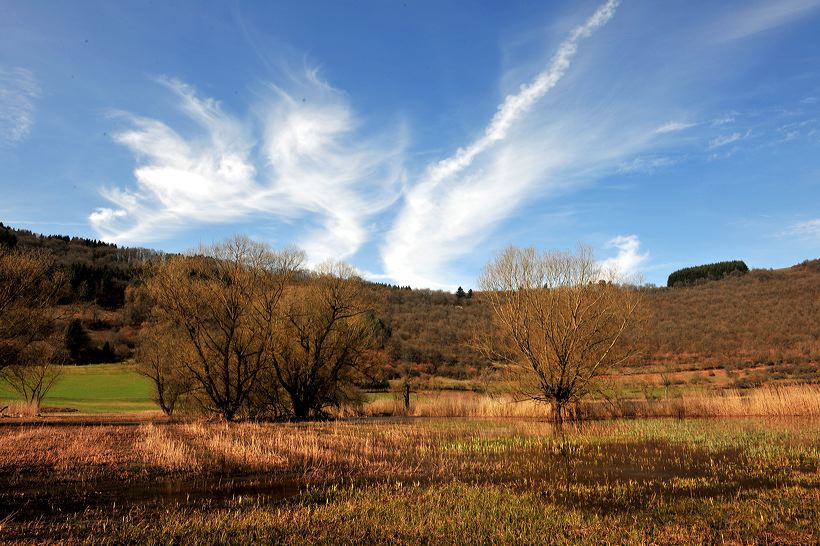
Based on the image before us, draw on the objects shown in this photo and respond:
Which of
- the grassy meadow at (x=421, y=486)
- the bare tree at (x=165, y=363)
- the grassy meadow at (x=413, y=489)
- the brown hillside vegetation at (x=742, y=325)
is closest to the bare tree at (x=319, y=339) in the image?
the bare tree at (x=165, y=363)

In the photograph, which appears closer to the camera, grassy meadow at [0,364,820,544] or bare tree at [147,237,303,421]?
grassy meadow at [0,364,820,544]

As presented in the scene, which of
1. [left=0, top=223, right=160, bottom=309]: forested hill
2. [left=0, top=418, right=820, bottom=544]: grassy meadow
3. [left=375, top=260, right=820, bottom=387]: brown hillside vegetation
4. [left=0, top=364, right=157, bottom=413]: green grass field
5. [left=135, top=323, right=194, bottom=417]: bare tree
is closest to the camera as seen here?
[left=0, top=418, right=820, bottom=544]: grassy meadow

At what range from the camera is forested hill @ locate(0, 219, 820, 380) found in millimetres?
60156

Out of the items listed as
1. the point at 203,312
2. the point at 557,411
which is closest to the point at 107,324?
the point at 203,312

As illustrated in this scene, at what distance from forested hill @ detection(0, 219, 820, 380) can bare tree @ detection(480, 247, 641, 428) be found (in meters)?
3.52

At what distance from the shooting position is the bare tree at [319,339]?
39188mm

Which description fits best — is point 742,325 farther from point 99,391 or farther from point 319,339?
point 99,391

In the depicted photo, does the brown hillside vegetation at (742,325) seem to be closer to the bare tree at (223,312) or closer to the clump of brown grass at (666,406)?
the clump of brown grass at (666,406)

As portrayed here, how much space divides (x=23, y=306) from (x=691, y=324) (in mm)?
83731

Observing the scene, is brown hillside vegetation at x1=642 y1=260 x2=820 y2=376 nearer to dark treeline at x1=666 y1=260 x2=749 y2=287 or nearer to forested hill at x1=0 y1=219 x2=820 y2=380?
forested hill at x1=0 y1=219 x2=820 y2=380

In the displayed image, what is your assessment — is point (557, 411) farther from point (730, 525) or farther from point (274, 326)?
point (730, 525)

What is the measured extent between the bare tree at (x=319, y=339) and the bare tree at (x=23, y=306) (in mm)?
16282

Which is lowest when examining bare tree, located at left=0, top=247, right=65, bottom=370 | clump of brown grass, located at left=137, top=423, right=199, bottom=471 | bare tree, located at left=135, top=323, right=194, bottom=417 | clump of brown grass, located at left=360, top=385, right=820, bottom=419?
clump of brown grass, located at left=360, top=385, right=820, bottom=419

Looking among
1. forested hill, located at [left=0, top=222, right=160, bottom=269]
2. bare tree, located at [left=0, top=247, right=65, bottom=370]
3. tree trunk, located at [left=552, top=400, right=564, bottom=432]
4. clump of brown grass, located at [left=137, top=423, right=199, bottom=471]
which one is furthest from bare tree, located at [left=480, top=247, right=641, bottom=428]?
forested hill, located at [left=0, top=222, right=160, bottom=269]
